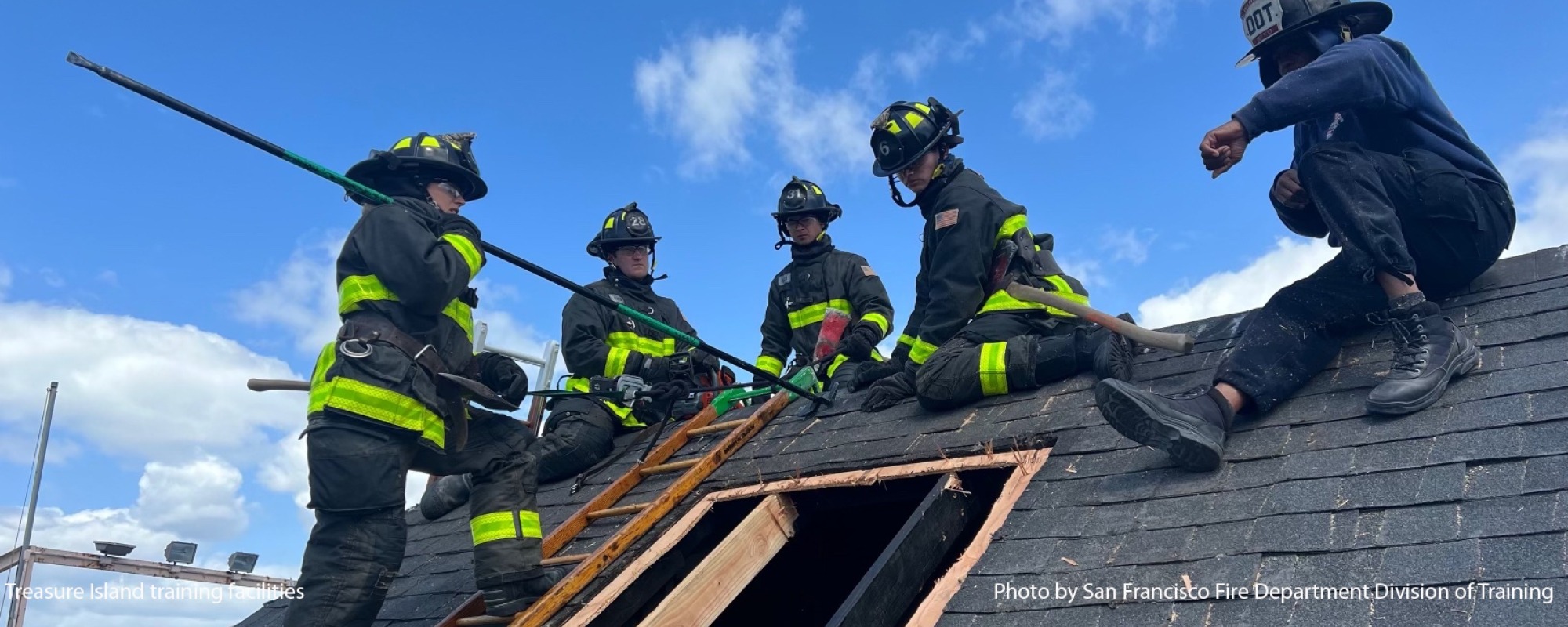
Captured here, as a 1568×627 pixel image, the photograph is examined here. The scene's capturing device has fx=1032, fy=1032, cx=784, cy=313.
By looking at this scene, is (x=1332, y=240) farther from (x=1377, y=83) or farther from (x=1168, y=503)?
(x=1168, y=503)

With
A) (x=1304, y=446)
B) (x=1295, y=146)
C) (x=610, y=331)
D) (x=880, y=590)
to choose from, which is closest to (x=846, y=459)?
(x=880, y=590)

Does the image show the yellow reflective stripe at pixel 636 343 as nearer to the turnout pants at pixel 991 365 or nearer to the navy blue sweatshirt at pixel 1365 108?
the turnout pants at pixel 991 365

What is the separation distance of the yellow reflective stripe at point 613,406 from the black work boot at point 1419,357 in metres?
4.27

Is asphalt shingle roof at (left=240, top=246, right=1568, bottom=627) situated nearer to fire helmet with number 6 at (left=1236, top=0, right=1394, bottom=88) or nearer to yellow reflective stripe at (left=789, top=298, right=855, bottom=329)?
fire helmet with number 6 at (left=1236, top=0, right=1394, bottom=88)

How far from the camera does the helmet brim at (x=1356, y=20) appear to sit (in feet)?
13.3

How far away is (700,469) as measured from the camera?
521 centimetres

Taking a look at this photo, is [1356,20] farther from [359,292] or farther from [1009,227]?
[359,292]

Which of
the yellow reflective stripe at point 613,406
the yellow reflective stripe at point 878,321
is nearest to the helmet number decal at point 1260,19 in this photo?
the yellow reflective stripe at point 878,321

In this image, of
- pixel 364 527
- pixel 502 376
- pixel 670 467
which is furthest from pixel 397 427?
pixel 670 467

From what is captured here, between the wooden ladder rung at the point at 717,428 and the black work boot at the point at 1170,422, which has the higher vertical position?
the wooden ladder rung at the point at 717,428

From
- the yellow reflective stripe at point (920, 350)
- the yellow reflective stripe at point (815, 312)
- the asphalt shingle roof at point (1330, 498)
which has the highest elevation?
the yellow reflective stripe at point (815, 312)

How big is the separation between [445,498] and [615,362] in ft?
4.46

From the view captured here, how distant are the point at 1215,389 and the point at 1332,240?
89cm

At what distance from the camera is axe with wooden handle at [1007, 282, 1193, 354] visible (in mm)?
4305
